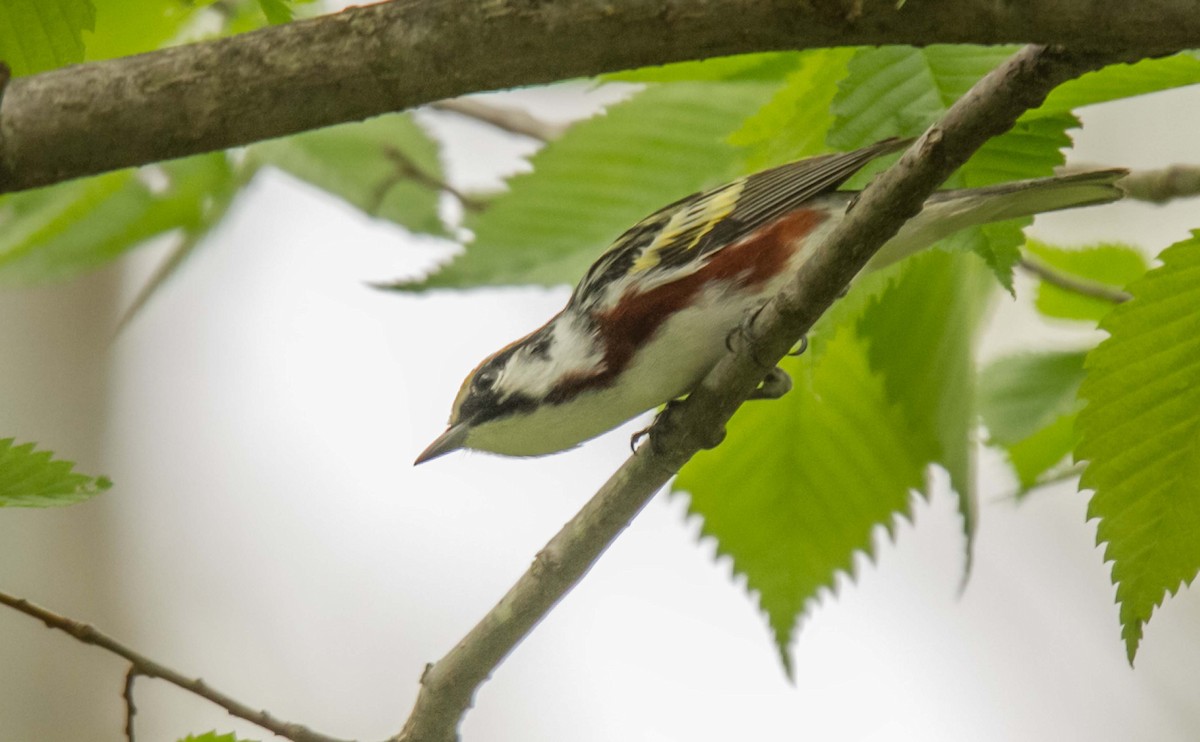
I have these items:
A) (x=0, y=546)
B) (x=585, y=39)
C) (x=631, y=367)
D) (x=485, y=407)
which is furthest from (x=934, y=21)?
(x=0, y=546)

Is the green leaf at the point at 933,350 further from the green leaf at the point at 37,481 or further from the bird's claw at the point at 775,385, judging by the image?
the green leaf at the point at 37,481

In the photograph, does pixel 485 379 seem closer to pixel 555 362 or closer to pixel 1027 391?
pixel 555 362

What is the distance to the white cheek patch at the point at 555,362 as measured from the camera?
76.0 inches

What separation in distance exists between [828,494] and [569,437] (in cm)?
46

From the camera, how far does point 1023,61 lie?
44.1 inches

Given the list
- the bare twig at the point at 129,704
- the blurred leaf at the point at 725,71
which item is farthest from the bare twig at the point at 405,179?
the bare twig at the point at 129,704

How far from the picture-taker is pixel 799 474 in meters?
2.01

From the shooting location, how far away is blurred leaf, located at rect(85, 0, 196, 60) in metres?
1.83

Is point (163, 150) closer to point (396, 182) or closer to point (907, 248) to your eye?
point (907, 248)

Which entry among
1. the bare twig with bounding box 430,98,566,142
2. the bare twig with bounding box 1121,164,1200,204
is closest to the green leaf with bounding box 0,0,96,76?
the bare twig with bounding box 1121,164,1200,204

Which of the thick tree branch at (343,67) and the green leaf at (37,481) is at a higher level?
the thick tree branch at (343,67)

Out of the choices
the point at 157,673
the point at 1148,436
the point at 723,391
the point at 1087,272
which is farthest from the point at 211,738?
the point at 1087,272

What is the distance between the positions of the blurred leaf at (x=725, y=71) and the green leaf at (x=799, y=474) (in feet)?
1.43

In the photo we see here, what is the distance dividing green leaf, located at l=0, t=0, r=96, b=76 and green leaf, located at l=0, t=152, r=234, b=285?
3.84 feet
